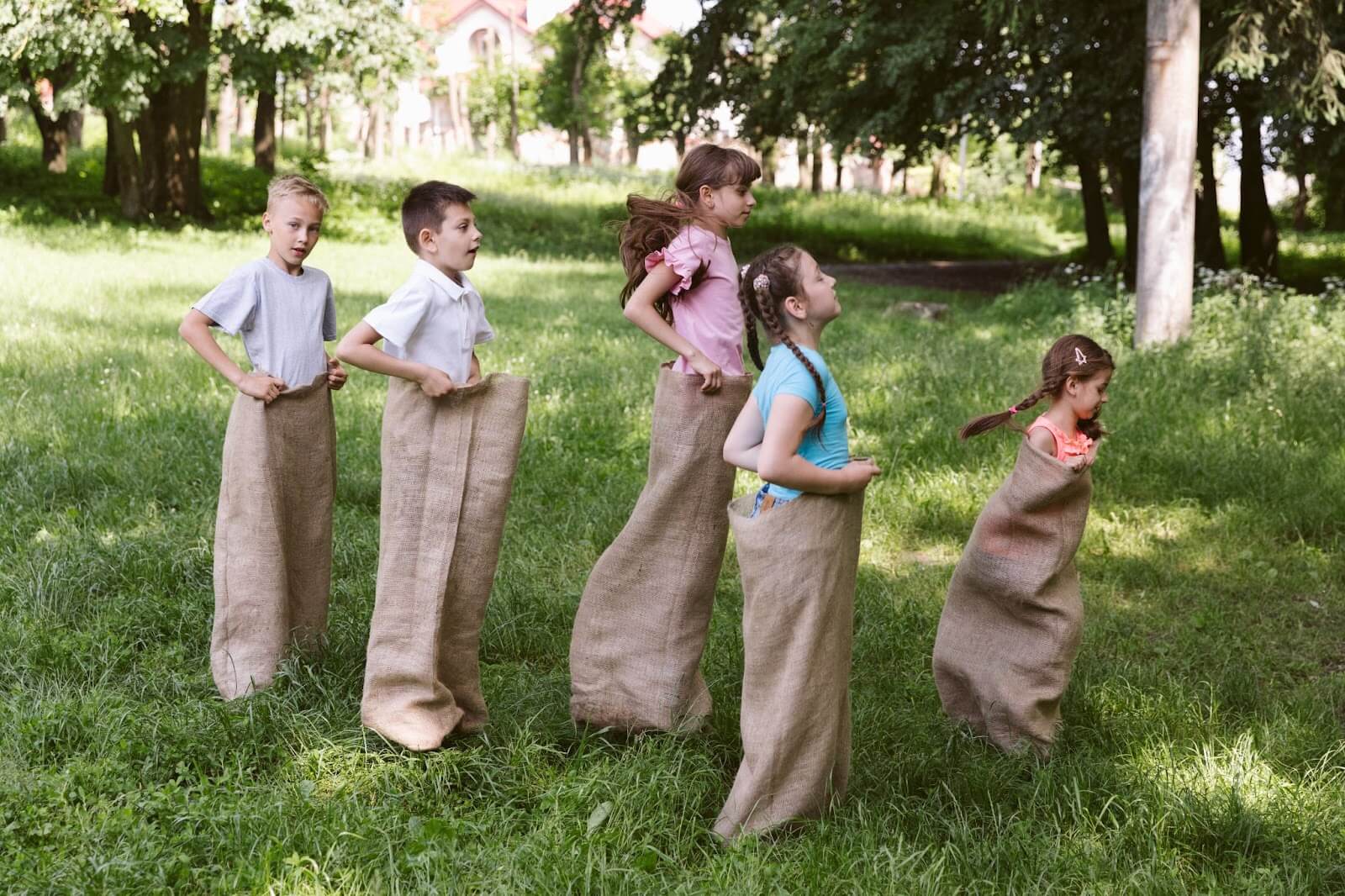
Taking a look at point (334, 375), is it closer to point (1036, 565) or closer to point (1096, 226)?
point (1036, 565)

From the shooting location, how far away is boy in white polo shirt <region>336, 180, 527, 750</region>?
4.02 m

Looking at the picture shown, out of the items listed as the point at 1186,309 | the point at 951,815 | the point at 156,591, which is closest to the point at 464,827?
the point at 951,815

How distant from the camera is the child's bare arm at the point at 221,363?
4406 millimetres

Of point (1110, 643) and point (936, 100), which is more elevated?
point (936, 100)

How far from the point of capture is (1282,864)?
139 inches

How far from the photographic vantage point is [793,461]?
11.3 feet

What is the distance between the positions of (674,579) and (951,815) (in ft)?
3.77

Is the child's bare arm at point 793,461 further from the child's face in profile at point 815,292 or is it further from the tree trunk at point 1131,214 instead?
the tree trunk at point 1131,214

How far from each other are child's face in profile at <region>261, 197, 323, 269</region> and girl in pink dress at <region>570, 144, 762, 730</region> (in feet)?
3.69

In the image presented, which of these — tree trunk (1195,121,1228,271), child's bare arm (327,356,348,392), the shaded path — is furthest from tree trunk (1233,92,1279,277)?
child's bare arm (327,356,348,392)

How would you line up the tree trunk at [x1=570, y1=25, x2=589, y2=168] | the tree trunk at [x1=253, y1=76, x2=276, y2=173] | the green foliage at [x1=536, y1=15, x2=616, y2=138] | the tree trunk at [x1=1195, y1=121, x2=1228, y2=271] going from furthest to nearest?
1. the green foliage at [x1=536, y1=15, x2=616, y2=138]
2. the tree trunk at [x1=570, y1=25, x2=589, y2=168]
3. the tree trunk at [x1=253, y1=76, x2=276, y2=173]
4. the tree trunk at [x1=1195, y1=121, x2=1228, y2=271]

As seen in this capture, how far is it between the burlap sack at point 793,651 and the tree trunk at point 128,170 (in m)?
24.0

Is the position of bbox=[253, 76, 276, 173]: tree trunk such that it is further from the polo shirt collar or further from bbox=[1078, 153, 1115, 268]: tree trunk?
the polo shirt collar

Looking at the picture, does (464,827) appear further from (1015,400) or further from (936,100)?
(936,100)
